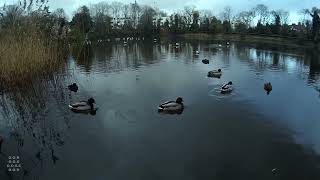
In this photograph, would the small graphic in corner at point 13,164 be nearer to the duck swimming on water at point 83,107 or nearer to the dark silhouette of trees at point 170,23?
the duck swimming on water at point 83,107

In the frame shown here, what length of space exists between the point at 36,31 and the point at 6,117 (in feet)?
20.1

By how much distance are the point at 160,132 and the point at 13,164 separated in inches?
201

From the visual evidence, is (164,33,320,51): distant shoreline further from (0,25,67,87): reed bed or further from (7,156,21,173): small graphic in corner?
(7,156,21,173): small graphic in corner

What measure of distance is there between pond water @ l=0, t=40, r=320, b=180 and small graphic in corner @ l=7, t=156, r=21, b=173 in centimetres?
12

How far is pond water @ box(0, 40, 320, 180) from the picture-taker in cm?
1067

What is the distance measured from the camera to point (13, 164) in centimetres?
1055

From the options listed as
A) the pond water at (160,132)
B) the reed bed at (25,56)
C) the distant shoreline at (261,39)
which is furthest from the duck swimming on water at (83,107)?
the distant shoreline at (261,39)

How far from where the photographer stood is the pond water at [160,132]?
35.0ft

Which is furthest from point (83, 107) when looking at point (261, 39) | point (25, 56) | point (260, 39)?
point (260, 39)

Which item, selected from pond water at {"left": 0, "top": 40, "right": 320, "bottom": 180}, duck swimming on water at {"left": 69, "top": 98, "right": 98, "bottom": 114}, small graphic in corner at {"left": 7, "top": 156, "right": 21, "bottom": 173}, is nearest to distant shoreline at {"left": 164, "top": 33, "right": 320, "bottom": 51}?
pond water at {"left": 0, "top": 40, "right": 320, "bottom": 180}

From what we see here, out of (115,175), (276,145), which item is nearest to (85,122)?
(115,175)

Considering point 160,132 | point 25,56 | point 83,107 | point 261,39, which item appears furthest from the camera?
point 261,39

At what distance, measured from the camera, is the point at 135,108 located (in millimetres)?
17141

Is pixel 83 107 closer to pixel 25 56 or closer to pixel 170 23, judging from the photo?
pixel 25 56
